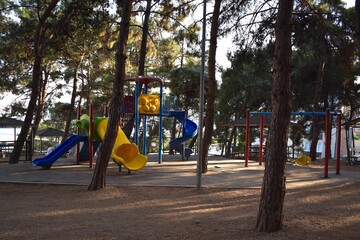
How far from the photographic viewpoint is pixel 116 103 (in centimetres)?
958

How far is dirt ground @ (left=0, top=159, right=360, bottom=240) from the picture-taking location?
5.74 m

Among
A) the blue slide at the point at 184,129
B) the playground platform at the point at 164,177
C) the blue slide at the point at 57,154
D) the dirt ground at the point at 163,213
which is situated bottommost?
the dirt ground at the point at 163,213

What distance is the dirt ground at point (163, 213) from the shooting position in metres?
5.74

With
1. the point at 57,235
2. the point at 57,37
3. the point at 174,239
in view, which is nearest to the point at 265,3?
the point at 174,239

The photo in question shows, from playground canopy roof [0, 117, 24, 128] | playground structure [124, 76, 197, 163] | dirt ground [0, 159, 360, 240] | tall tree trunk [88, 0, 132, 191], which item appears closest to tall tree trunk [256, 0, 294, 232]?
dirt ground [0, 159, 360, 240]

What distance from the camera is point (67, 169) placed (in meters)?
14.4

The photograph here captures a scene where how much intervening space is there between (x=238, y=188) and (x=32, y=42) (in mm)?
12695

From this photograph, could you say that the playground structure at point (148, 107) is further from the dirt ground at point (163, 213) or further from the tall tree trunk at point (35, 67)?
the dirt ground at point (163, 213)

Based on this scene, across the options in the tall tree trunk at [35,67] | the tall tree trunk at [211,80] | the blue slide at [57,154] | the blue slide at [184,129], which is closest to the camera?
the tall tree trunk at [211,80]

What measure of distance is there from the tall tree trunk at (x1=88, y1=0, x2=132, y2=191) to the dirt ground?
0.43 meters

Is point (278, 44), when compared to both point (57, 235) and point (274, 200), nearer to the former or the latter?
point (274, 200)

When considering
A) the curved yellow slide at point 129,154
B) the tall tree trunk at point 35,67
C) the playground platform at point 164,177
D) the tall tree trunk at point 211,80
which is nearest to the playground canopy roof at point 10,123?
the tall tree trunk at point 35,67

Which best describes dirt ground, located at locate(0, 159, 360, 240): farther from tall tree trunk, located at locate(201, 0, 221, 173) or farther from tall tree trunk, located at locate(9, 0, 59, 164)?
tall tree trunk, located at locate(9, 0, 59, 164)

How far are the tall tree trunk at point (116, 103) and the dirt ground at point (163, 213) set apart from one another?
430 millimetres
